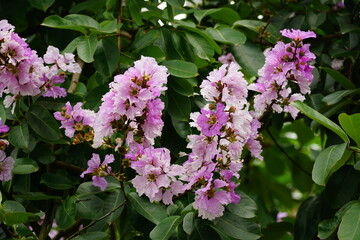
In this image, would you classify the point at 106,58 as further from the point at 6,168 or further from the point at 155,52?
the point at 6,168

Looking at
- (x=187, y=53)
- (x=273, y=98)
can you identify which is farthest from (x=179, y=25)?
(x=273, y=98)

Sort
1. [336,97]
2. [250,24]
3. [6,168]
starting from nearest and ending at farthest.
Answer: [6,168] < [336,97] < [250,24]

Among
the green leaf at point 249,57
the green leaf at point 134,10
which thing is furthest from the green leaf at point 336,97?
the green leaf at point 134,10

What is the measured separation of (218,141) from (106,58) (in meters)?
0.56

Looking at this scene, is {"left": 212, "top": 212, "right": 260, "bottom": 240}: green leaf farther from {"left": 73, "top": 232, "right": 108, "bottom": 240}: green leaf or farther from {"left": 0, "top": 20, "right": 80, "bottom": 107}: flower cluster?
{"left": 0, "top": 20, "right": 80, "bottom": 107}: flower cluster

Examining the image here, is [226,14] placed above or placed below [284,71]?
below

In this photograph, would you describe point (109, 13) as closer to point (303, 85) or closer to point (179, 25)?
point (179, 25)

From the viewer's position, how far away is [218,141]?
113cm

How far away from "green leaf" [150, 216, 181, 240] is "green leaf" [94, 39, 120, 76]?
1.56 feet

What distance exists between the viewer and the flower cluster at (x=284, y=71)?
1.26m

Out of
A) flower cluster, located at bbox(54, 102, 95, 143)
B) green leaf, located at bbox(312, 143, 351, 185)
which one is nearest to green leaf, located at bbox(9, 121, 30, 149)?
flower cluster, located at bbox(54, 102, 95, 143)

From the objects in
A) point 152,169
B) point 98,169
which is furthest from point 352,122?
point 98,169

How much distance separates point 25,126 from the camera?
1.54m

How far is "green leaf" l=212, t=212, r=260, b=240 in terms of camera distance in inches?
48.4
